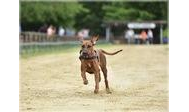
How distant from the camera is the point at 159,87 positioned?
10992 mm

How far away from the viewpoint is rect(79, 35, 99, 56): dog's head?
8797 mm

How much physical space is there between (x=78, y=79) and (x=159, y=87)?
1.85m

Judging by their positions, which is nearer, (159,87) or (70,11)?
(159,87)

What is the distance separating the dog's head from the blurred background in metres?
16.1

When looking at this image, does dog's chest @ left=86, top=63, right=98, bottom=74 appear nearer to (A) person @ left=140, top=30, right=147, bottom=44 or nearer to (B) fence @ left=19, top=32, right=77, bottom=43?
(B) fence @ left=19, top=32, right=77, bottom=43

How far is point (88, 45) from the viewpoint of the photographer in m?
8.85

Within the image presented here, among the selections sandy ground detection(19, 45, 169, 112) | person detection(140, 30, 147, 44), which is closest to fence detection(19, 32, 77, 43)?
person detection(140, 30, 147, 44)

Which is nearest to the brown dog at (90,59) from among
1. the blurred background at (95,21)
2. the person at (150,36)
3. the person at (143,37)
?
the blurred background at (95,21)

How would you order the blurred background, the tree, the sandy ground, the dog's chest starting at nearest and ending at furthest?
the sandy ground
the dog's chest
the blurred background
the tree

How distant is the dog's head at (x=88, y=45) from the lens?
8.80 m

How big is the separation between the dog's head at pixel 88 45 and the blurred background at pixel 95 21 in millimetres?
16071

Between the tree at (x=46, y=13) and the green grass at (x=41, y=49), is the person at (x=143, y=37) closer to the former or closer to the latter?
the tree at (x=46, y=13)

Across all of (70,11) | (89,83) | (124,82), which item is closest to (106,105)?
(89,83)
